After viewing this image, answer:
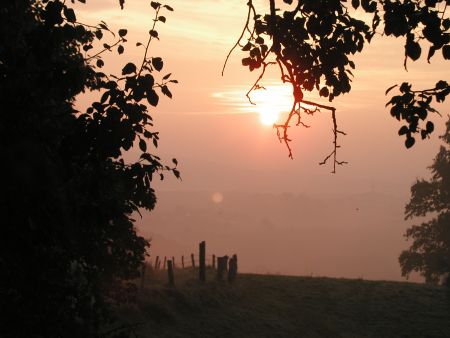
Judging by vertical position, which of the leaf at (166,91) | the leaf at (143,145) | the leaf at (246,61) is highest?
the leaf at (246,61)

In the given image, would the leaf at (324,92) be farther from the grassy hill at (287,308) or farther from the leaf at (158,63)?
the grassy hill at (287,308)

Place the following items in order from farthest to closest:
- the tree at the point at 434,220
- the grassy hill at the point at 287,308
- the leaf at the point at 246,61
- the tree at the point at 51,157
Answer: the tree at the point at 434,220
the grassy hill at the point at 287,308
the leaf at the point at 246,61
the tree at the point at 51,157

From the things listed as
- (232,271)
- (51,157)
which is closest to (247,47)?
(51,157)

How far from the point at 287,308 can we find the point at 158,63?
78.7 ft

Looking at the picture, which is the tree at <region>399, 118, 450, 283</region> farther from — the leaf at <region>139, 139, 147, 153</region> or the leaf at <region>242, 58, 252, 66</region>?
the leaf at <region>139, 139, 147, 153</region>

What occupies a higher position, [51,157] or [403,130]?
[403,130]

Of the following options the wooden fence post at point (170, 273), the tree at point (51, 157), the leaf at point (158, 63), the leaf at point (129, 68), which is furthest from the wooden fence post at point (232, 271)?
the leaf at point (129, 68)

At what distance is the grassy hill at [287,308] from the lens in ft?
78.6

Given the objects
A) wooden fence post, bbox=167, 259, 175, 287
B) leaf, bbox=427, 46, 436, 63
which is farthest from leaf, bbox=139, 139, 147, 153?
wooden fence post, bbox=167, 259, 175, 287

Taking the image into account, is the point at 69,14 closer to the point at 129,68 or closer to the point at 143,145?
the point at 129,68

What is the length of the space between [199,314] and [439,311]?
12.2 meters

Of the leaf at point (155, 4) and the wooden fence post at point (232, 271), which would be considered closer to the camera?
the leaf at point (155, 4)

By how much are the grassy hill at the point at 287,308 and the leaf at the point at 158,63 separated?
17.7 m

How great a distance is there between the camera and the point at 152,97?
5.14 meters
